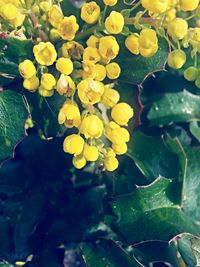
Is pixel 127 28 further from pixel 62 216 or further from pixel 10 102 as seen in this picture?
pixel 62 216

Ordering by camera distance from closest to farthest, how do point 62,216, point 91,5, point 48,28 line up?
Result: point 91,5 < point 48,28 < point 62,216

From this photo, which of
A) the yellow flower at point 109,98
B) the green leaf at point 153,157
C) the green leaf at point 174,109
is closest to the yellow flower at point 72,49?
the yellow flower at point 109,98

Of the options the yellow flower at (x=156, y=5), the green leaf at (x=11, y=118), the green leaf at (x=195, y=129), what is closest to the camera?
the yellow flower at (x=156, y=5)

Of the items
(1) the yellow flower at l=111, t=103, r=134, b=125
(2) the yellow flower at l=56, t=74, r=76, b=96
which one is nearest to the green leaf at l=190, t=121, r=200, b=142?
(1) the yellow flower at l=111, t=103, r=134, b=125

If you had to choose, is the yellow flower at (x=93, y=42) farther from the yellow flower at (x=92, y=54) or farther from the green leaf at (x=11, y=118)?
the green leaf at (x=11, y=118)

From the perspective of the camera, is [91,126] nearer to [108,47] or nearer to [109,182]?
[108,47]

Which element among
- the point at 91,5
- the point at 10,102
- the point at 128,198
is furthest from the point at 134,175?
the point at 91,5
